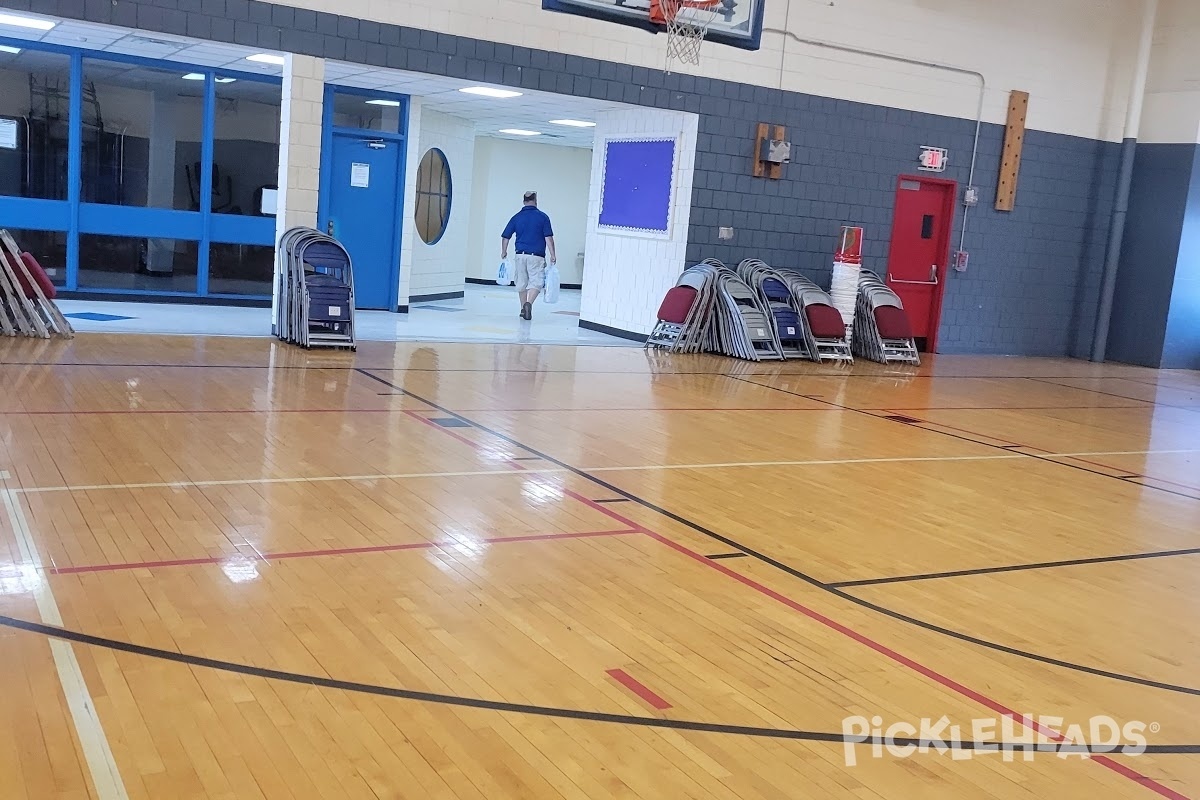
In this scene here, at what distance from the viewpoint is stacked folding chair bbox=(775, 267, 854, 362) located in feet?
37.4

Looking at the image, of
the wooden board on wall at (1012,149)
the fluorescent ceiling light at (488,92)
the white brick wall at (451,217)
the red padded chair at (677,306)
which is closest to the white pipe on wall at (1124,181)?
the wooden board on wall at (1012,149)

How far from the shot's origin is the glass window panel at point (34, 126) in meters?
10.9

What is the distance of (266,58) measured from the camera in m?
10.1

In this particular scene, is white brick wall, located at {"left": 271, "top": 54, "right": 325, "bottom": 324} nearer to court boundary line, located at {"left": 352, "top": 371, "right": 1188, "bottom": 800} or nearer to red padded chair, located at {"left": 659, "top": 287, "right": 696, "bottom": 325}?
red padded chair, located at {"left": 659, "top": 287, "right": 696, "bottom": 325}

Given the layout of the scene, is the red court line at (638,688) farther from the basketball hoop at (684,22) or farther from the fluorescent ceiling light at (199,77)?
the fluorescent ceiling light at (199,77)

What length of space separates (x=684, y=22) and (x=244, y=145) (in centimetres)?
493

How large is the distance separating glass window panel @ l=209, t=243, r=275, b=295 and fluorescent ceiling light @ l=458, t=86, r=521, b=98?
284cm

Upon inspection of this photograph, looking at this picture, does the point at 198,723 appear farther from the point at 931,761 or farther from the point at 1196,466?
the point at 1196,466

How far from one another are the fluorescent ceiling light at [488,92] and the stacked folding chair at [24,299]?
4.46 m

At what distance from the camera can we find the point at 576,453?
6.13 metres

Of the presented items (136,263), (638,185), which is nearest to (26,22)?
(136,263)

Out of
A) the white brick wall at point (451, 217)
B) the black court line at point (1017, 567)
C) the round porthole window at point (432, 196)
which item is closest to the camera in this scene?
the black court line at point (1017, 567)

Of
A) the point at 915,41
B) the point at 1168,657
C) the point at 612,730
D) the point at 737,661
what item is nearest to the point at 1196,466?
the point at 1168,657

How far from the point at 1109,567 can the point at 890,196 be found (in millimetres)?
8765
